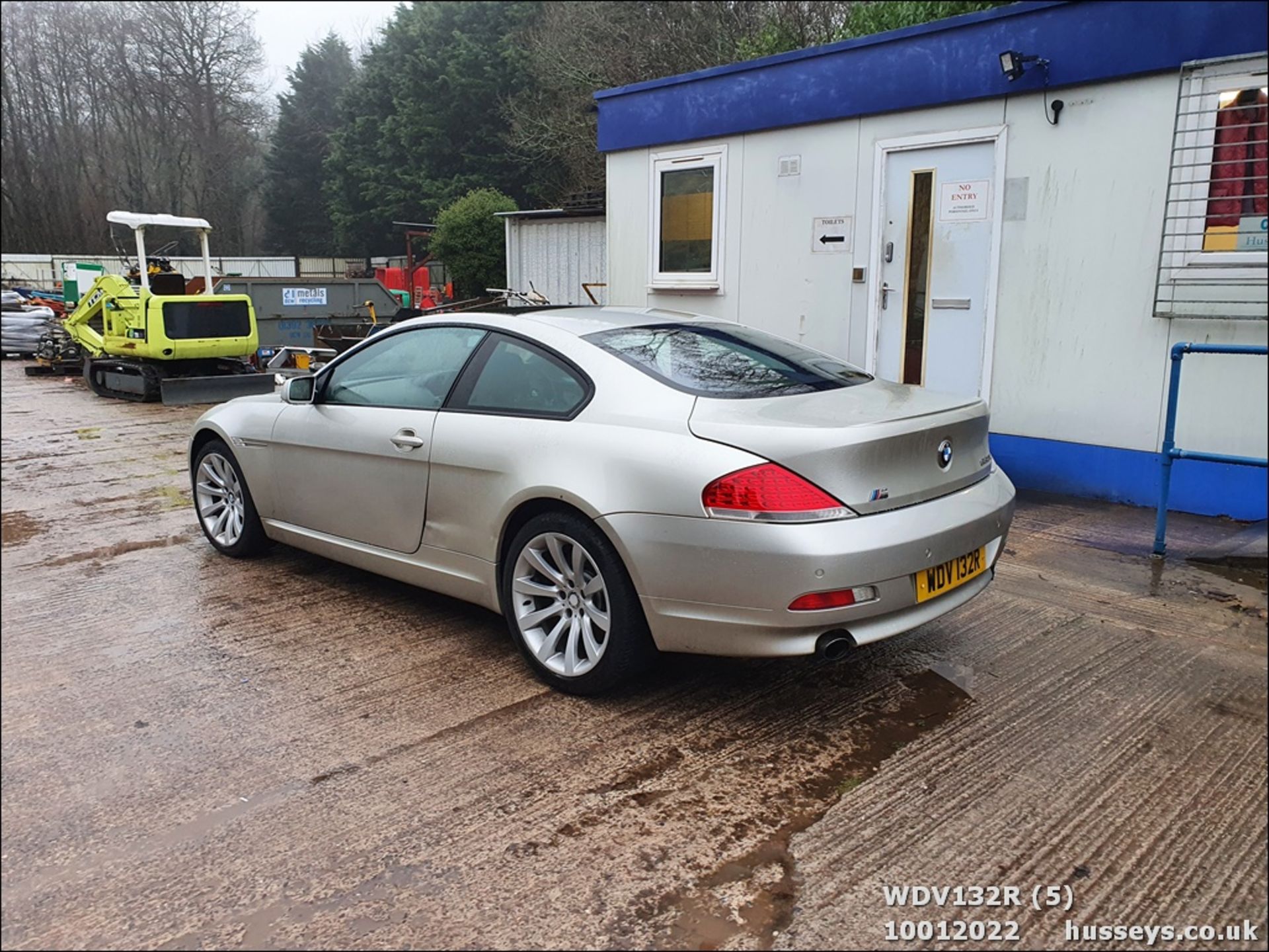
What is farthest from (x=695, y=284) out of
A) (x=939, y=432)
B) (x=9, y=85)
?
(x=9, y=85)

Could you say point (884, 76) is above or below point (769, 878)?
above

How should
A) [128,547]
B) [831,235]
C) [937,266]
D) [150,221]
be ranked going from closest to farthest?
[150,221] → [128,547] → [937,266] → [831,235]

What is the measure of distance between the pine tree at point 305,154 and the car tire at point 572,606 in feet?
6.81

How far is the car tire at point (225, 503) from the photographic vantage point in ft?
17.1

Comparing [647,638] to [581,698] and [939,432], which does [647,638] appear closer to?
[581,698]

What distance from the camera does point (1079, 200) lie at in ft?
21.2

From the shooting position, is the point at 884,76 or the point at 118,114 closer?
the point at 118,114

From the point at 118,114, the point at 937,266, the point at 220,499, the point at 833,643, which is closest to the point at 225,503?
the point at 220,499

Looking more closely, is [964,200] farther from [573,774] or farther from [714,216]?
[573,774]

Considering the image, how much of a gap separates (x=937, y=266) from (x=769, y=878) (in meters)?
5.73

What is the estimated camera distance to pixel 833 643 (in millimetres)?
3248

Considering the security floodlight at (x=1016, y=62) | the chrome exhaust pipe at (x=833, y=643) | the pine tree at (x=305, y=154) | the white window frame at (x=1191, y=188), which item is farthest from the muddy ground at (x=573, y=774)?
the security floodlight at (x=1016, y=62)

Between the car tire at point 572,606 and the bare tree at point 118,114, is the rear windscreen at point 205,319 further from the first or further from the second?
the car tire at point 572,606

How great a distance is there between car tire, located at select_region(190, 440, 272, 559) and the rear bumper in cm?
267
